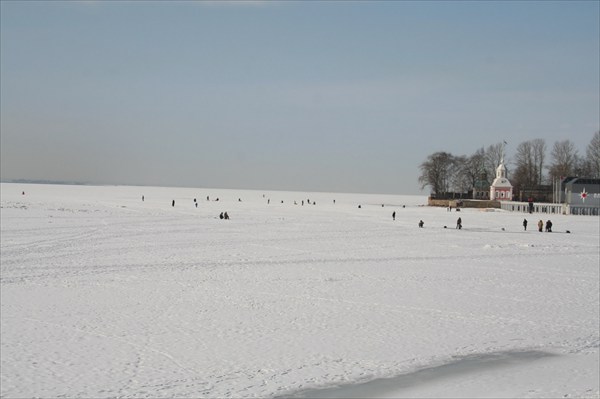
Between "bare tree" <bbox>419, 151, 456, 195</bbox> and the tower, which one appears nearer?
the tower

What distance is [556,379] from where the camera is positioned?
10.7 meters

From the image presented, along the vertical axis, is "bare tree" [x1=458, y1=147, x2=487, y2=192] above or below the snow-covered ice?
above

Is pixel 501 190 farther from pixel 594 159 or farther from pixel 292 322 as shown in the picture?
pixel 292 322

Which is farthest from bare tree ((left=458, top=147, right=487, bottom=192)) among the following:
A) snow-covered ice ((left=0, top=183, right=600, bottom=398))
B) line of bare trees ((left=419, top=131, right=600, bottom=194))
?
snow-covered ice ((left=0, top=183, right=600, bottom=398))

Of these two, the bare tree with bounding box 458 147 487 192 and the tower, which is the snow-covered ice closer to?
the tower

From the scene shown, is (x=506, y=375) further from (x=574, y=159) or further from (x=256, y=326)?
(x=574, y=159)

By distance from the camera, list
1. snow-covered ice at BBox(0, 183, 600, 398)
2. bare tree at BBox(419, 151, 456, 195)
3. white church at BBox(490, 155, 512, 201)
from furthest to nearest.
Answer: bare tree at BBox(419, 151, 456, 195), white church at BBox(490, 155, 512, 201), snow-covered ice at BBox(0, 183, 600, 398)

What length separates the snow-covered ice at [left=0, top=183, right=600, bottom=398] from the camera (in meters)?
10.2

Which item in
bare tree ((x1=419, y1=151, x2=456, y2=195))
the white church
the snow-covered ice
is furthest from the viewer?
bare tree ((x1=419, y1=151, x2=456, y2=195))

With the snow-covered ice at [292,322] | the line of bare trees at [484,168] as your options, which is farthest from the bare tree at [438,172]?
the snow-covered ice at [292,322]

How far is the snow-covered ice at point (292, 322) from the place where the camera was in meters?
10.2

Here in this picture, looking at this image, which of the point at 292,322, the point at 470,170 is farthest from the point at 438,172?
the point at 292,322

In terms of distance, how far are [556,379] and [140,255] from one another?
16.7 metres

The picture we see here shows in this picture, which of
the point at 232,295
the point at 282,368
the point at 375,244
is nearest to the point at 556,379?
the point at 282,368
